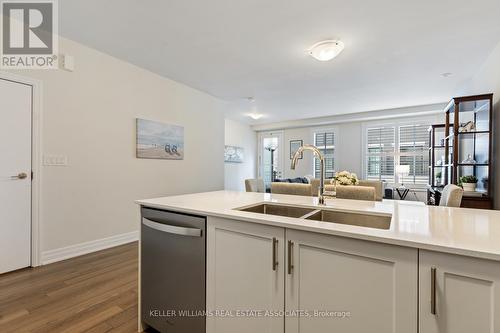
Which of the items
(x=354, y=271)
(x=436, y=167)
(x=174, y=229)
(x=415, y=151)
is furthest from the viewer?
(x=415, y=151)

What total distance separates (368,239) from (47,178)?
10.1 ft

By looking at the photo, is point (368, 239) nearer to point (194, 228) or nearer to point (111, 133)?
point (194, 228)

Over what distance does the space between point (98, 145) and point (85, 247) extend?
4.02 feet

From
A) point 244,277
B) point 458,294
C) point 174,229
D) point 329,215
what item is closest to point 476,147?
point 329,215

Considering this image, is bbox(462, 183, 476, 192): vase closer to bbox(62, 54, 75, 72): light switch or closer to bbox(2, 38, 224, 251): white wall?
bbox(2, 38, 224, 251): white wall

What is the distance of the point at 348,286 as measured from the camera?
922 millimetres

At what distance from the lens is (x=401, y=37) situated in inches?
100

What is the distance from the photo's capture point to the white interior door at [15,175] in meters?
2.26

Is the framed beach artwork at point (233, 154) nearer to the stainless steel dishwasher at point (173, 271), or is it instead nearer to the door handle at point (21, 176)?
the door handle at point (21, 176)

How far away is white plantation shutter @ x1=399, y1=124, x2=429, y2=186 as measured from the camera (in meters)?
5.79

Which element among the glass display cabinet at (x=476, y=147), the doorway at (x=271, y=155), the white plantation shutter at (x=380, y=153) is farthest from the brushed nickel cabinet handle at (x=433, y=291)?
the doorway at (x=271, y=155)

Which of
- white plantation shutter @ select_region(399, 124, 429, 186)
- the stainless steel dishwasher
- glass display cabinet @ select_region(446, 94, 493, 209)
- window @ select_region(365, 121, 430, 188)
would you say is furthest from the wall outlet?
white plantation shutter @ select_region(399, 124, 429, 186)

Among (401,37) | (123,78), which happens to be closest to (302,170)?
(401,37)

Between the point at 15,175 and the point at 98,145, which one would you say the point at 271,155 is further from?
the point at 15,175
